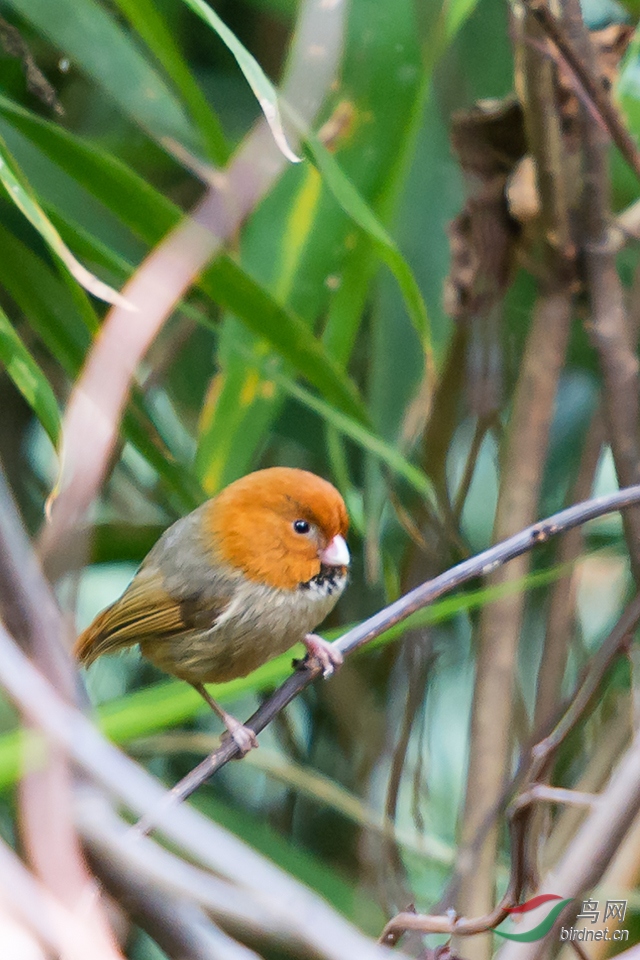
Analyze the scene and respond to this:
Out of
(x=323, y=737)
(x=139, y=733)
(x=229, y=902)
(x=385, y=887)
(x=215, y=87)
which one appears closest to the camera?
(x=229, y=902)

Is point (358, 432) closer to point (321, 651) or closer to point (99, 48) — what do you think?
point (321, 651)

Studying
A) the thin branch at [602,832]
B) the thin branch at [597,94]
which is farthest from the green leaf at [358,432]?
the thin branch at [602,832]

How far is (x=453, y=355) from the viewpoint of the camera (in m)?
2.05

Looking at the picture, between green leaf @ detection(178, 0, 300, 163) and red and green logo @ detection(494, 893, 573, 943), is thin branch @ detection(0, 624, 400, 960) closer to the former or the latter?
red and green logo @ detection(494, 893, 573, 943)

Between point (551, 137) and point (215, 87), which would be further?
point (215, 87)

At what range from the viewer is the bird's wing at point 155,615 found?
1.69 m

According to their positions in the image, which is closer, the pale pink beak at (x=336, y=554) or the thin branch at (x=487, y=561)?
the thin branch at (x=487, y=561)

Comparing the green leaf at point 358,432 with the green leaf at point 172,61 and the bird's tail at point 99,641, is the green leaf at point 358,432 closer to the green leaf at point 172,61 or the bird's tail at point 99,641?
the green leaf at point 172,61

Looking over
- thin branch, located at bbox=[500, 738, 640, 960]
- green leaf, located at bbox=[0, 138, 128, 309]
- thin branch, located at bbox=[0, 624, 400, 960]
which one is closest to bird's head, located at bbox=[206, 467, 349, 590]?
green leaf, located at bbox=[0, 138, 128, 309]

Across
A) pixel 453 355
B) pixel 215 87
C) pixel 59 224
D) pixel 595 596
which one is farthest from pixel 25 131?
pixel 595 596

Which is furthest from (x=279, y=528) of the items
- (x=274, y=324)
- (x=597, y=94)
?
(x=597, y=94)

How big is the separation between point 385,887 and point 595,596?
904 millimetres

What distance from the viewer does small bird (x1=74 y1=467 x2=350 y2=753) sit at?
5.41 feet

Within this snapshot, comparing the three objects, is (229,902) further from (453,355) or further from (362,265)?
(453,355)
